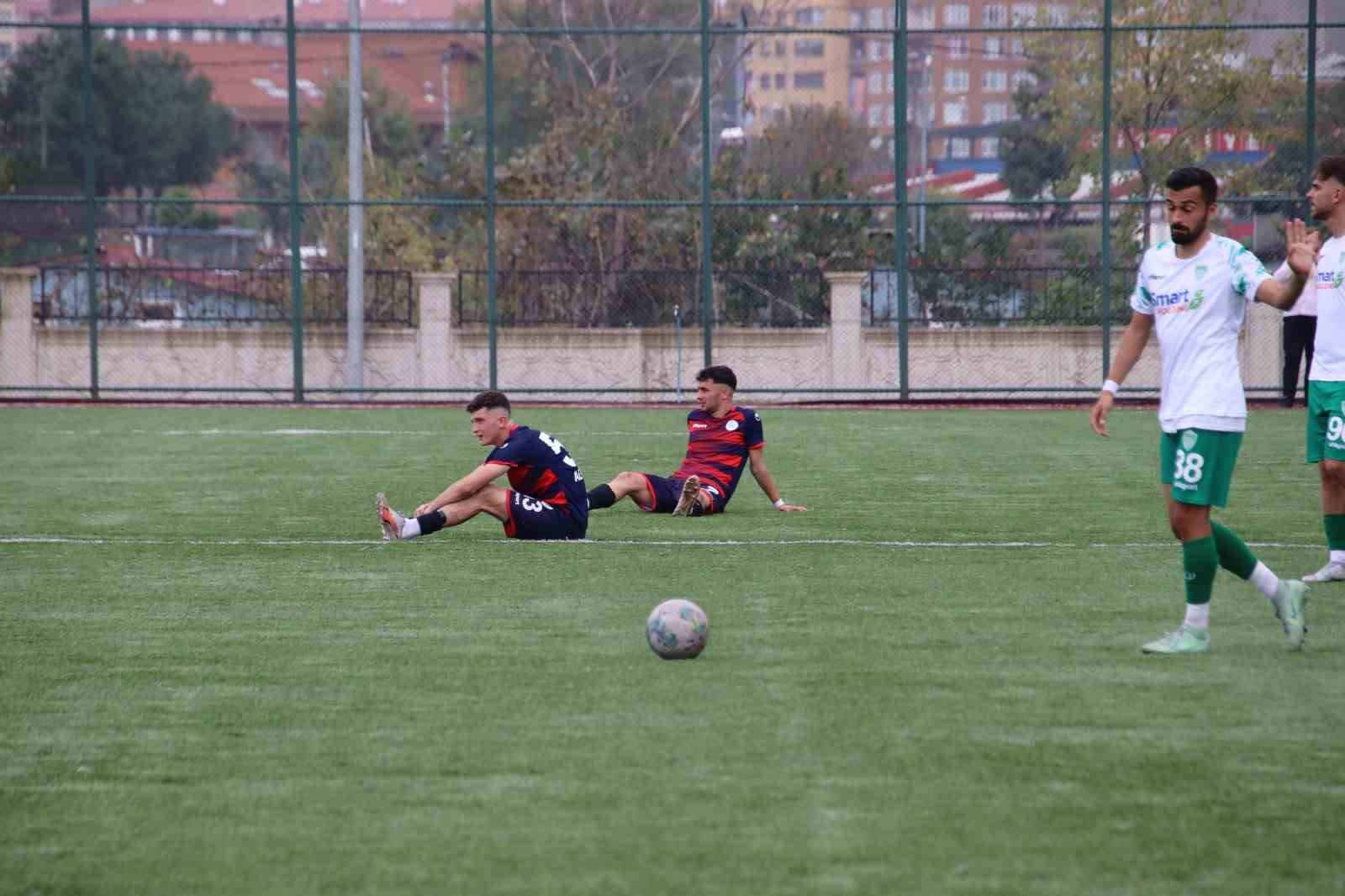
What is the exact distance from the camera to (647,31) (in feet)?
79.5

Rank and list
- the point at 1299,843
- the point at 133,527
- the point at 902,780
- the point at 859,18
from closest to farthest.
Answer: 1. the point at 1299,843
2. the point at 902,780
3. the point at 133,527
4. the point at 859,18

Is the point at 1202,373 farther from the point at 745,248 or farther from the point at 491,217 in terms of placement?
the point at 491,217

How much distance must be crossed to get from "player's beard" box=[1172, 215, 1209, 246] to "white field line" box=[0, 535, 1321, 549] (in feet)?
11.0

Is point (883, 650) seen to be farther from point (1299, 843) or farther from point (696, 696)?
point (1299, 843)

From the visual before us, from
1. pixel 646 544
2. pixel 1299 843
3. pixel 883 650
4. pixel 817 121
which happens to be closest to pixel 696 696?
pixel 883 650

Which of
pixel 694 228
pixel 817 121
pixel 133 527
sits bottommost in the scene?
pixel 133 527

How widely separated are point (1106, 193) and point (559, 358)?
26.0ft

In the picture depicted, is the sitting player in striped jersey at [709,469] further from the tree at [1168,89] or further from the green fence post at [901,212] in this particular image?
the tree at [1168,89]

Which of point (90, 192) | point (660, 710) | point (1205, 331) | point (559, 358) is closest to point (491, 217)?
point (559, 358)

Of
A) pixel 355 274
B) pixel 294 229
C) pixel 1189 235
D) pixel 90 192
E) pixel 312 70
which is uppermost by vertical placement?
pixel 312 70

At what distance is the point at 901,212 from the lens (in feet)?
78.1

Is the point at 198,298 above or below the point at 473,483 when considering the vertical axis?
above

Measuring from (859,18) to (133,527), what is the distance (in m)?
19.1

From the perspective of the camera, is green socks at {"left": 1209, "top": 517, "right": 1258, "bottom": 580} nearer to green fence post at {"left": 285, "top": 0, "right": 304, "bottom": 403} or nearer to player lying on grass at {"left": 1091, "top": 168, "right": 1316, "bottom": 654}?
player lying on grass at {"left": 1091, "top": 168, "right": 1316, "bottom": 654}
